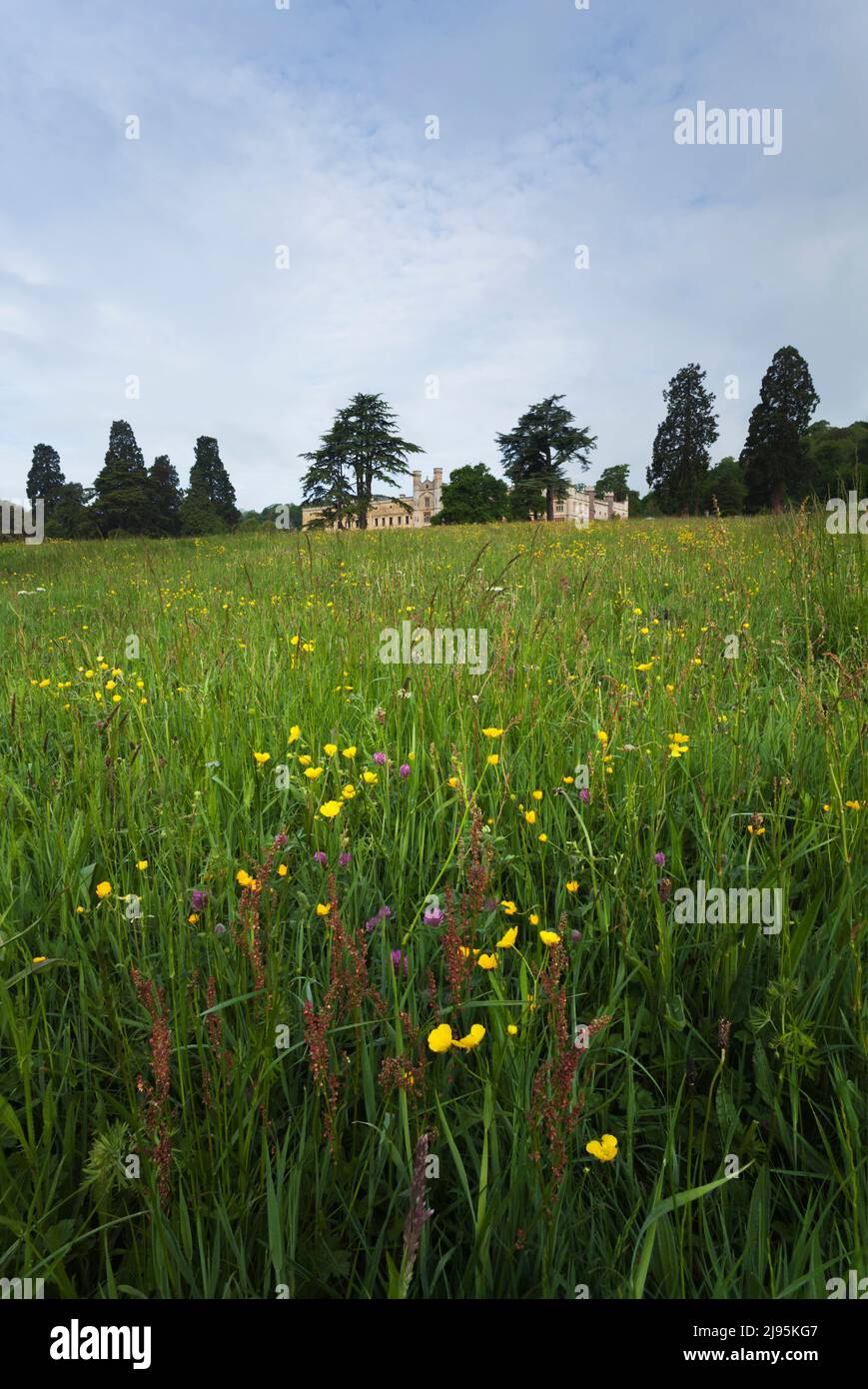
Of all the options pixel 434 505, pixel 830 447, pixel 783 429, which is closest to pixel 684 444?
pixel 783 429

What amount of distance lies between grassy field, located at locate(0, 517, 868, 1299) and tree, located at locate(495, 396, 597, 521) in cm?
5109

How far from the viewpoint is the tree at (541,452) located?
5219 centimetres

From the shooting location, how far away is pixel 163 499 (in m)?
54.9

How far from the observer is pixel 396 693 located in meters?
2.66

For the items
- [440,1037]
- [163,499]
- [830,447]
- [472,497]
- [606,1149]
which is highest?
[830,447]

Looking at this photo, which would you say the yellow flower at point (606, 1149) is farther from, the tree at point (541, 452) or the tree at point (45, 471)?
the tree at point (45, 471)

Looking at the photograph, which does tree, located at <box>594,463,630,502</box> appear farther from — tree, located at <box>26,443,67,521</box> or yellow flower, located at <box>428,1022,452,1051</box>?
yellow flower, located at <box>428,1022,452,1051</box>

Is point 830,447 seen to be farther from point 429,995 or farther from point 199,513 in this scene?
point 429,995

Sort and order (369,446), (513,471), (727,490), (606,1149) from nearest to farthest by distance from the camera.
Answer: (606,1149), (369,446), (513,471), (727,490)

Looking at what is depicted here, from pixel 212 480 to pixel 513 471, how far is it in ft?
113

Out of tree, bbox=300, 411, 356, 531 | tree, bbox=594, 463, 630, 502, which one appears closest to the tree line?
tree, bbox=300, 411, 356, 531
